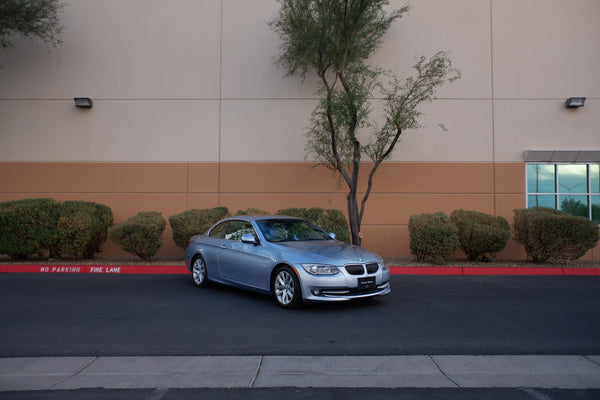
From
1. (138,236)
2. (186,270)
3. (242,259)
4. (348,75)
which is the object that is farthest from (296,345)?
(348,75)

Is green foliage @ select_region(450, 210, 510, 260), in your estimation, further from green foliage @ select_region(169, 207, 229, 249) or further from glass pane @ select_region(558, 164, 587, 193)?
green foliage @ select_region(169, 207, 229, 249)

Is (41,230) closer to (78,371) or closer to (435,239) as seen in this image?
(78,371)

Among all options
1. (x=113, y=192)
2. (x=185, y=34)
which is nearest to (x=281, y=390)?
(x=113, y=192)

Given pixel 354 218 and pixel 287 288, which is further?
pixel 354 218

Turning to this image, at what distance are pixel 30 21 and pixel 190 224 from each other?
755 cm

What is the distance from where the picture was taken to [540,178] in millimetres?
13164

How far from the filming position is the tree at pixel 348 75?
10.9m

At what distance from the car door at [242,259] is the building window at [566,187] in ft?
31.3

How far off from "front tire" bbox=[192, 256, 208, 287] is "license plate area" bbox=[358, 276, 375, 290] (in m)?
3.24

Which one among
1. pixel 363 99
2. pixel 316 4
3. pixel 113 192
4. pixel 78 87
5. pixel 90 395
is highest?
pixel 316 4

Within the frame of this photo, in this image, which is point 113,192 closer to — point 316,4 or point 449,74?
point 316,4

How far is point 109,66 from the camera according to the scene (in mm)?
13523

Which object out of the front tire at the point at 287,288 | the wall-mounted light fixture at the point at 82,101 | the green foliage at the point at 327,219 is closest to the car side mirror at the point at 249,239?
the front tire at the point at 287,288

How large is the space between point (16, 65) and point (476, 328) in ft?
48.6
